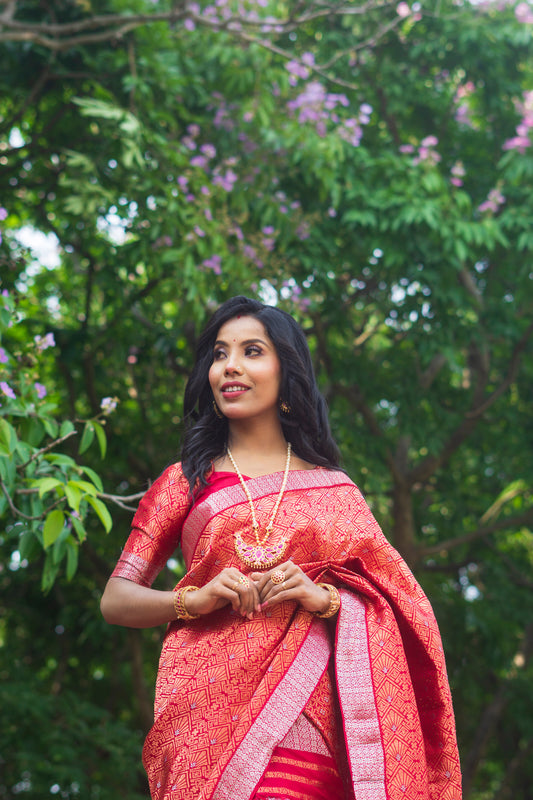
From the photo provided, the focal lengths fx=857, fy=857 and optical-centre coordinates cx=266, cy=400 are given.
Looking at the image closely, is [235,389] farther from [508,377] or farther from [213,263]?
[508,377]

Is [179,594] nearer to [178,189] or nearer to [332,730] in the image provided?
[332,730]

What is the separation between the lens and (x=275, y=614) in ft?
6.52

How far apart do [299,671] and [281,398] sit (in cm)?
72

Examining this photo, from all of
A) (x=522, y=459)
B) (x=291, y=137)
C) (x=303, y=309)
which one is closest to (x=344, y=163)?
(x=291, y=137)

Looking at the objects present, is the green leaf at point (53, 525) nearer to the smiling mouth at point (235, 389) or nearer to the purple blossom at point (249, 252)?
the smiling mouth at point (235, 389)

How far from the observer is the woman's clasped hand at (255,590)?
186 cm

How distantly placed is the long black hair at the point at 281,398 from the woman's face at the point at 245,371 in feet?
0.09

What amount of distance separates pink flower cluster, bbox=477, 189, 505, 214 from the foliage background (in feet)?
0.12

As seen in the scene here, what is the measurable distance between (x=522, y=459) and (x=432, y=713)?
5.19 metres

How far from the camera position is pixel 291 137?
5137 millimetres

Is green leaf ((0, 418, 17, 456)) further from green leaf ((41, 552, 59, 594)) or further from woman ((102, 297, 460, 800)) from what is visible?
woman ((102, 297, 460, 800))

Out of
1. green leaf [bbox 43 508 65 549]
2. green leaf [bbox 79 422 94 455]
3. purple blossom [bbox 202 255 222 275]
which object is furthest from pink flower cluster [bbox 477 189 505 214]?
green leaf [bbox 43 508 65 549]

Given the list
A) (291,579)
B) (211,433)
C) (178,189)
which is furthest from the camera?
(178,189)

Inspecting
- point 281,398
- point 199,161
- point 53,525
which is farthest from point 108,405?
point 199,161
